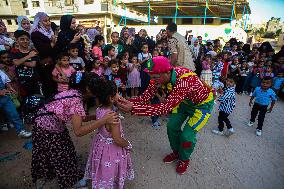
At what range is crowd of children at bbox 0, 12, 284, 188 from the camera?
2.21 metres

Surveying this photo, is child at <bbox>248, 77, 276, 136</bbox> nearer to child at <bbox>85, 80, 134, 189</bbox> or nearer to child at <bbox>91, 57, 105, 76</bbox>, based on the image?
child at <bbox>85, 80, 134, 189</bbox>

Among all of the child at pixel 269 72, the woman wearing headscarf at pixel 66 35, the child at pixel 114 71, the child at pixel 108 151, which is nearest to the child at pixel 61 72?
the woman wearing headscarf at pixel 66 35

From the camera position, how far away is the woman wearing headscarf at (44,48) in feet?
12.8

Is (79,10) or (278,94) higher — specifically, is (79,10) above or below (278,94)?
above

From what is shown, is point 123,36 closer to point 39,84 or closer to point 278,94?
point 39,84

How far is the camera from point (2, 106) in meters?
3.55

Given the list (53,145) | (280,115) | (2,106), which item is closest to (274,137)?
(280,115)

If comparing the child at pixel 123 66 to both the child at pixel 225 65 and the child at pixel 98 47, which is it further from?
the child at pixel 225 65

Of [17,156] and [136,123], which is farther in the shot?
[136,123]

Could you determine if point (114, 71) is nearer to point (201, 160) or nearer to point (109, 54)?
point (109, 54)

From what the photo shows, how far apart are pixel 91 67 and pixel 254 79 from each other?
5439 millimetres

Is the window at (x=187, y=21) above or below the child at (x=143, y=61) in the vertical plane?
above

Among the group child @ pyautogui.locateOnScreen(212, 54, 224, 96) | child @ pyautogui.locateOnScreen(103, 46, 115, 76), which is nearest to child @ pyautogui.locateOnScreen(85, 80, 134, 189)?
child @ pyautogui.locateOnScreen(103, 46, 115, 76)

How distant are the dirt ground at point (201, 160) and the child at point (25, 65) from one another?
0.94 m
